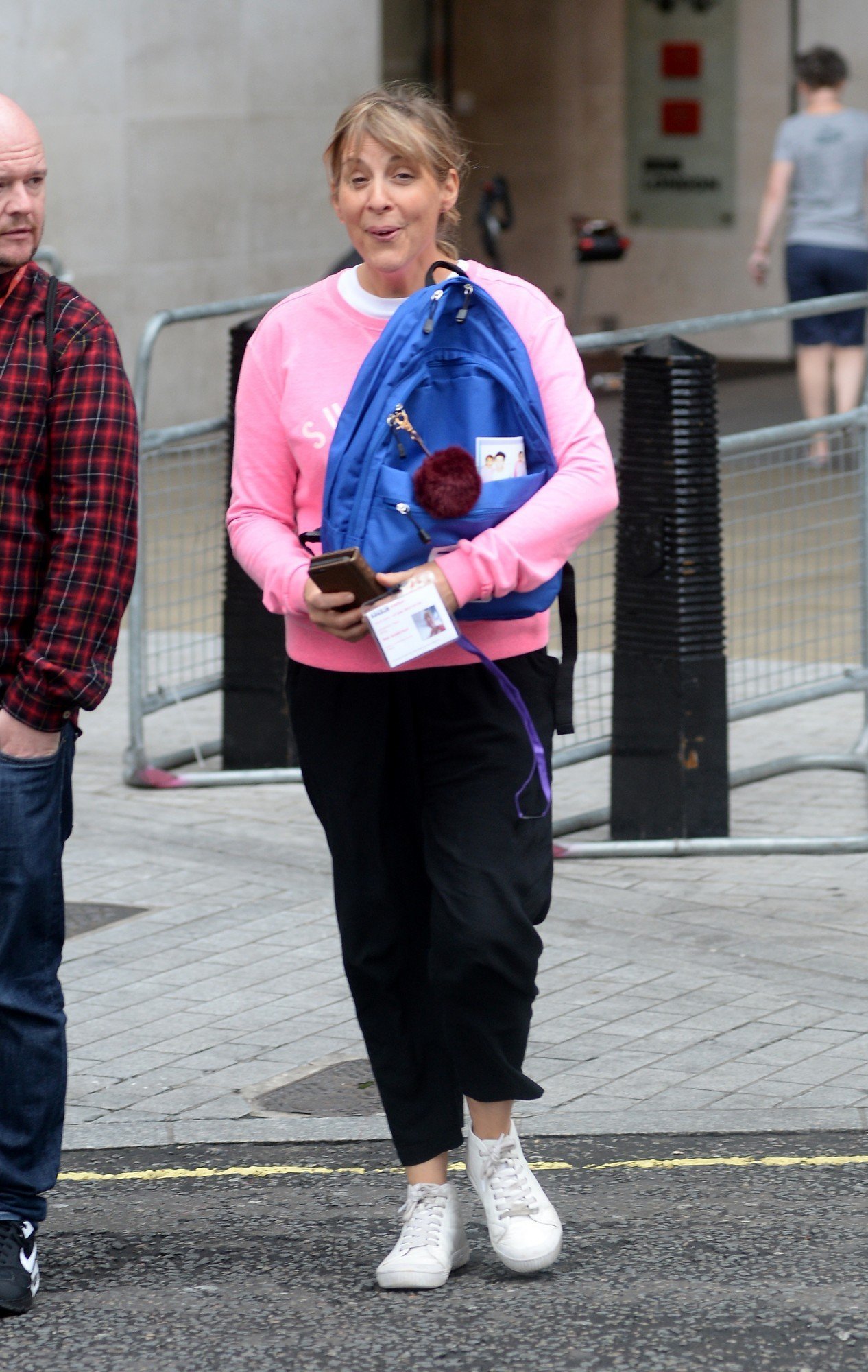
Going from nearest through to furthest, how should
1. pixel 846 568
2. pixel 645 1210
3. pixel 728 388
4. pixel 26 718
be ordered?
pixel 26 718
pixel 645 1210
pixel 846 568
pixel 728 388

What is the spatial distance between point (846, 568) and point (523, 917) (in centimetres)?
373

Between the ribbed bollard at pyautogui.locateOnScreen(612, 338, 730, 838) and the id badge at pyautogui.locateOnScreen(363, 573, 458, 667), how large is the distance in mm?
2921

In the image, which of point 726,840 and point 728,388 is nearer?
point 726,840

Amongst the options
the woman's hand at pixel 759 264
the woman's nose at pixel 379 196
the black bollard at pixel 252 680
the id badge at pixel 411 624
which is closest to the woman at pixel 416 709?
the woman's nose at pixel 379 196

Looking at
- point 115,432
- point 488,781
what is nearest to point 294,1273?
point 488,781

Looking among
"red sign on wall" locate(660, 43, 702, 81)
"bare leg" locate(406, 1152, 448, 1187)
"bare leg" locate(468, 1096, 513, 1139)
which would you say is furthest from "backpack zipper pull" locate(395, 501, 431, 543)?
"red sign on wall" locate(660, 43, 702, 81)

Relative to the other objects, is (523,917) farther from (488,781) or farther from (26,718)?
(26,718)

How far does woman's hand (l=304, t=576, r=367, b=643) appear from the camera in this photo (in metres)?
3.47

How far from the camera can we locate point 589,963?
18.5 ft

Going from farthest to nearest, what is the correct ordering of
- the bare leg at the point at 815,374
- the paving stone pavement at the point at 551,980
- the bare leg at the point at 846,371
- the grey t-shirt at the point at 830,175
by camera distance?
the grey t-shirt at the point at 830,175, the bare leg at the point at 815,374, the bare leg at the point at 846,371, the paving stone pavement at the point at 551,980

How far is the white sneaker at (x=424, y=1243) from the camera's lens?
379cm

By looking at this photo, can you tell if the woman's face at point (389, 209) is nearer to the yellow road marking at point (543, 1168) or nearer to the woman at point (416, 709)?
the woman at point (416, 709)

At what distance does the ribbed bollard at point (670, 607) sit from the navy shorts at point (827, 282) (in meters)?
6.25

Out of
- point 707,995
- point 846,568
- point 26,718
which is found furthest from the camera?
point 846,568
